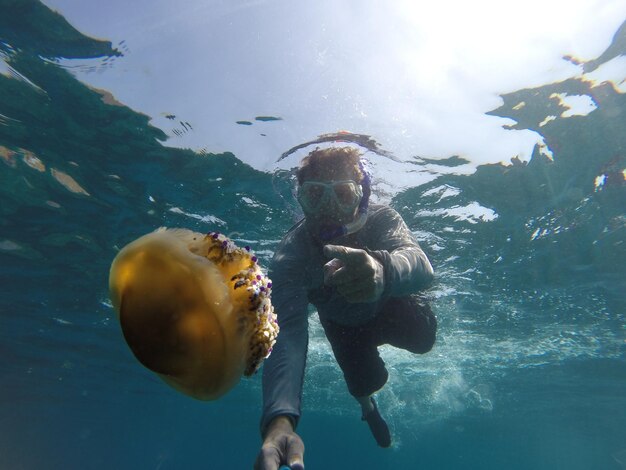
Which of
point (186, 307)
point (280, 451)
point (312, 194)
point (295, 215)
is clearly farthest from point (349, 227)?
point (295, 215)

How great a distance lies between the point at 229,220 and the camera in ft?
39.5

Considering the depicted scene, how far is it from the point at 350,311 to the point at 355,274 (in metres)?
3.29

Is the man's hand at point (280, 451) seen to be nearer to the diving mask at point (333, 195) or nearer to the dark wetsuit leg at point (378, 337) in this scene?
the diving mask at point (333, 195)

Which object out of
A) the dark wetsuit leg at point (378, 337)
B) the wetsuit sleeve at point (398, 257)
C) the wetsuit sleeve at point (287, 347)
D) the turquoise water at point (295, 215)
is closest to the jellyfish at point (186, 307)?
the wetsuit sleeve at point (287, 347)

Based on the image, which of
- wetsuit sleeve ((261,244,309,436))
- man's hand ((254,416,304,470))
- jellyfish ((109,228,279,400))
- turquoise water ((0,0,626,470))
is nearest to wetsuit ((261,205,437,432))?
wetsuit sleeve ((261,244,309,436))

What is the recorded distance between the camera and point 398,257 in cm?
325

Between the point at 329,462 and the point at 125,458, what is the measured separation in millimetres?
61834

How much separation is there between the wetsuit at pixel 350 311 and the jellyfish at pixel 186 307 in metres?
1.52

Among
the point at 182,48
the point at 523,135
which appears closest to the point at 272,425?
the point at 182,48

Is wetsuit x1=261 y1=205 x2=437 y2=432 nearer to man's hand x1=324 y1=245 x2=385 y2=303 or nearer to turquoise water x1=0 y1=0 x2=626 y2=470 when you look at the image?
man's hand x1=324 y1=245 x2=385 y2=303

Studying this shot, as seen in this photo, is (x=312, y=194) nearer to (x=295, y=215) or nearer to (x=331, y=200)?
(x=331, y=200)

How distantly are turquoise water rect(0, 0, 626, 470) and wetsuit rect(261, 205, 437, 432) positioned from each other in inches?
170

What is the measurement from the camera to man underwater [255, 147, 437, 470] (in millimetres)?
2564

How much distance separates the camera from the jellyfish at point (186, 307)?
4.64 feet
